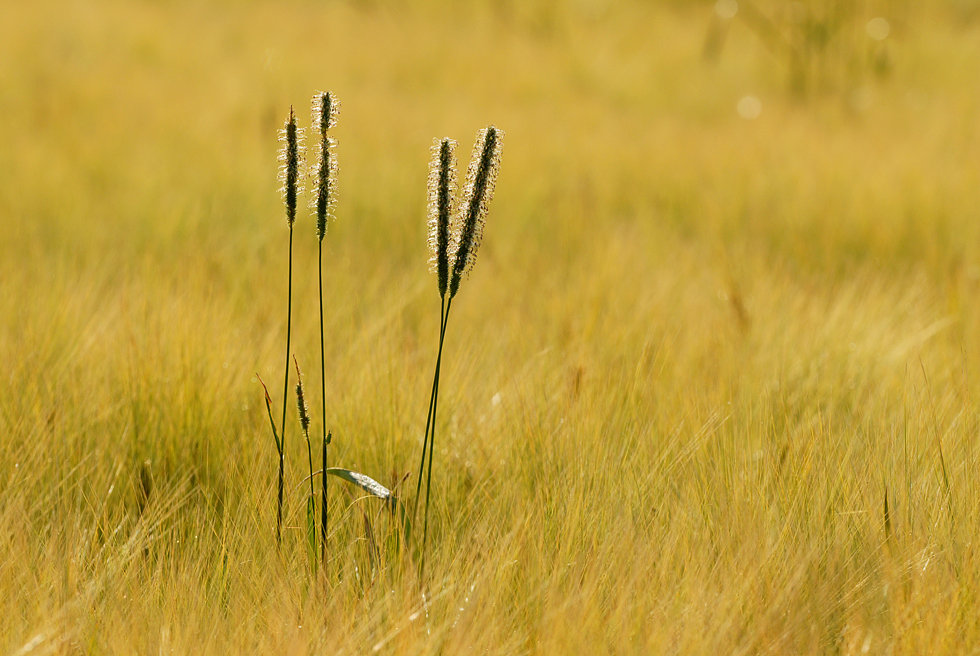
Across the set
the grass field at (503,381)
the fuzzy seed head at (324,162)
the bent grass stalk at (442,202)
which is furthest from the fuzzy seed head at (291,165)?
the grass field at (503,381)

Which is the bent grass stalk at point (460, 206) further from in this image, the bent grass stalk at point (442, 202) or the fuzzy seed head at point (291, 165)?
the fuzzy seed head at point (291, 165)

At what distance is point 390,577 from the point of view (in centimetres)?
96

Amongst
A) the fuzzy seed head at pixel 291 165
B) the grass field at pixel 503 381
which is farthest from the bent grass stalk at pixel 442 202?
the grass field at pixel 503 381

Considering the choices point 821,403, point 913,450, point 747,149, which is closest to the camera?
point 913,450

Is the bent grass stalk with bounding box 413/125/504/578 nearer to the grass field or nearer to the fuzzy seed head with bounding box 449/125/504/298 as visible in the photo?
the fuzzy seed head with bounding box 449/125/504/298

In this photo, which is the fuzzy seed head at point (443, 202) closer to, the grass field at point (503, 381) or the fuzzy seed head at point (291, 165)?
the fuzzy seed head at point (291, 165)

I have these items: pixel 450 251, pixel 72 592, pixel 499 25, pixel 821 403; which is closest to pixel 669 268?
pixel 821 403

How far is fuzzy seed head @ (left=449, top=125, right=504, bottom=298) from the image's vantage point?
2.65ft

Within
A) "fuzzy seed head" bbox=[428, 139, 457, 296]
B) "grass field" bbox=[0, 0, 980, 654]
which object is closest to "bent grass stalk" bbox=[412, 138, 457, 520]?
"fuzzy seed head" bbox=[428, 139, 457, 296]

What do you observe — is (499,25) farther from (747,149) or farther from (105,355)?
(105,355)

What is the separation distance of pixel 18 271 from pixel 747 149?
2676mm

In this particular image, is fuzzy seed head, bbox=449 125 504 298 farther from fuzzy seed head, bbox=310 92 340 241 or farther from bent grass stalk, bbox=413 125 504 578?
fuzzy seed head, bbox=310 92 340 241

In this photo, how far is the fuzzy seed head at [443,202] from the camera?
83cm

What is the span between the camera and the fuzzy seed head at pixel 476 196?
81 cm
